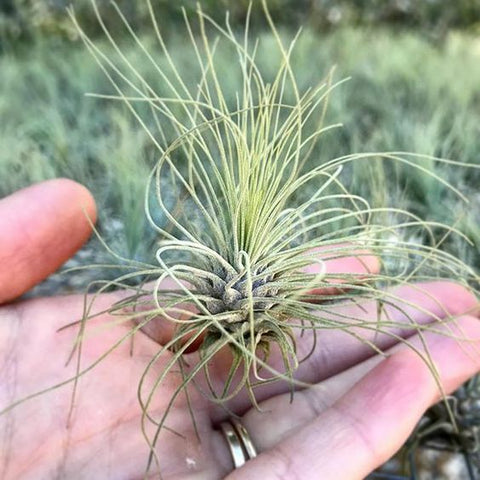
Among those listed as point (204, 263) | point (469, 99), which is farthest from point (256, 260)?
point (469, 99)

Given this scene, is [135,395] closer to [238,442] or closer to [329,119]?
[238,442]

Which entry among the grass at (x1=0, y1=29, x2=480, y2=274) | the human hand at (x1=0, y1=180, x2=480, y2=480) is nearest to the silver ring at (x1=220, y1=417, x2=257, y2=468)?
the human hand at (x1=0, y1=180, x2=480, y2=480)

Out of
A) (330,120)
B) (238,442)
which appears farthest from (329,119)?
(238,442)

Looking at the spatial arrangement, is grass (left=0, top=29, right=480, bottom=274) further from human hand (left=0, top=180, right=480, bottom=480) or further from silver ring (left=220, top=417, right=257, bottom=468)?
silver ring (left=220, top=417, right=257, bottom=468)

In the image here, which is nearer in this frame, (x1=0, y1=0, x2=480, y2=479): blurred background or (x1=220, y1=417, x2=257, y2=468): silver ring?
(x1=220, y1=417, x2=257, y2=468): silver ring

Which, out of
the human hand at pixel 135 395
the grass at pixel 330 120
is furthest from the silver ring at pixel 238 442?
the grass at pixel 330 120

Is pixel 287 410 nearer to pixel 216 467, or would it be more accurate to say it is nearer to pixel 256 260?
pixel 216 467
